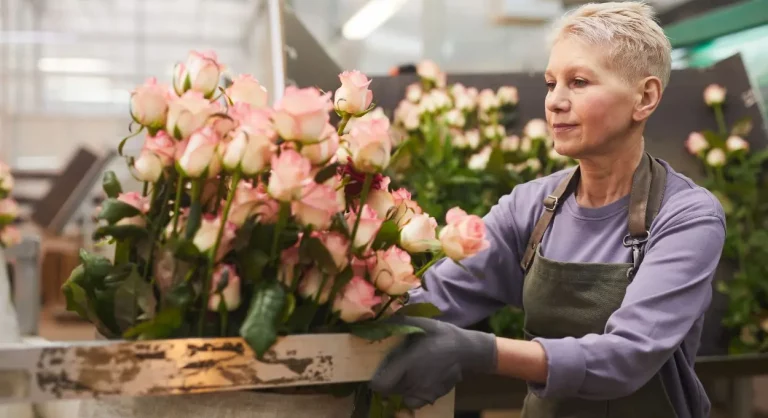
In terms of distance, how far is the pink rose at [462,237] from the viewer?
756mm

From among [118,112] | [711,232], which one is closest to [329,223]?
[711,232]

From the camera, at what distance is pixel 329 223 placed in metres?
0.71

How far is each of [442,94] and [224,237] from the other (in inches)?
64.9

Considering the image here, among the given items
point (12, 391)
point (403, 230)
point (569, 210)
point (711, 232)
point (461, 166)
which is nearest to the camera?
point (12, 391)

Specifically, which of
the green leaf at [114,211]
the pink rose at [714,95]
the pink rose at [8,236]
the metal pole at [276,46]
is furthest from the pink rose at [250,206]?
the pink rose at [714,95]

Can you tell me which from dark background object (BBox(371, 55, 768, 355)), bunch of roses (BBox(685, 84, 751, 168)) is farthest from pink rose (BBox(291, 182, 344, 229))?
bunch of roses (BBox(685, 84, 751, 168))

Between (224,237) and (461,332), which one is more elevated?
(224,237)

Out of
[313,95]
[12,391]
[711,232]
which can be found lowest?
[12,391]

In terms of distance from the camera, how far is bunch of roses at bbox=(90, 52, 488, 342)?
674 millimetres

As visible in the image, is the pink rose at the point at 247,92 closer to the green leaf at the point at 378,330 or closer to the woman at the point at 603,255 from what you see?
the green leaf at the point at 378,330

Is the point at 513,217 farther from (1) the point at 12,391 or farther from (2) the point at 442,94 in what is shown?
(2) the point at 442,94

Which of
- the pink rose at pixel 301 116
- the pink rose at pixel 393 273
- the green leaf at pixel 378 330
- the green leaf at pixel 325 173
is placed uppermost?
the pink rose at pixel 301 116

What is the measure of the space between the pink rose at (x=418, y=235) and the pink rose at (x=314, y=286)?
0.31ft

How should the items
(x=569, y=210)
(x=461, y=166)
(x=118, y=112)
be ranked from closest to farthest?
(x=569, y=210), (x=461, y=166), (x=118, y=112)
